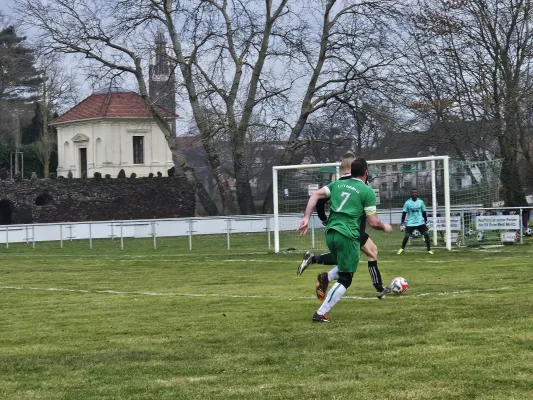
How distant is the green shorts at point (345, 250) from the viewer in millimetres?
10891

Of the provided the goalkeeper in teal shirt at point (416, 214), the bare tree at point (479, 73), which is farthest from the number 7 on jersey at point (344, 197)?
the bare tree at point (479, 73)

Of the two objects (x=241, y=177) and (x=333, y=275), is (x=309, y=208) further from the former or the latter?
(x=241, y=177)

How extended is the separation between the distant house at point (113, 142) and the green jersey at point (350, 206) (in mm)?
67376

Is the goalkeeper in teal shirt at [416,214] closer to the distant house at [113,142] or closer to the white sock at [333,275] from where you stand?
the white sock at [333,275]

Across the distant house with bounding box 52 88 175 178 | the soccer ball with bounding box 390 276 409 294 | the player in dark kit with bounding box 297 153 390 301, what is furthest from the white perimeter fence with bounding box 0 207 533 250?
the distant house with bounding box 52 88 175 178

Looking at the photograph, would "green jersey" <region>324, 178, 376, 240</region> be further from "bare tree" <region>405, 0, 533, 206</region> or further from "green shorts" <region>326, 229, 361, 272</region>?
"bare tree" <region>405, 0, 533, 206</region>

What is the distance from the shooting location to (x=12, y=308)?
1390cm

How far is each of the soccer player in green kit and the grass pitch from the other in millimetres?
391

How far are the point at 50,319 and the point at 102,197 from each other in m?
54.8

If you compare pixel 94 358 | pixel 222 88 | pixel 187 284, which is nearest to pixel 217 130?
pixel 222 88

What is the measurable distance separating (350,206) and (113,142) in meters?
69.8

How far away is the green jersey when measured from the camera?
10953 millimetres

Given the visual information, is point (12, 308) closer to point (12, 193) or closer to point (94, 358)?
point (94, 358)

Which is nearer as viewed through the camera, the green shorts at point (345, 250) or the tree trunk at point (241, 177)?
the green shorts at point (345, 250)
